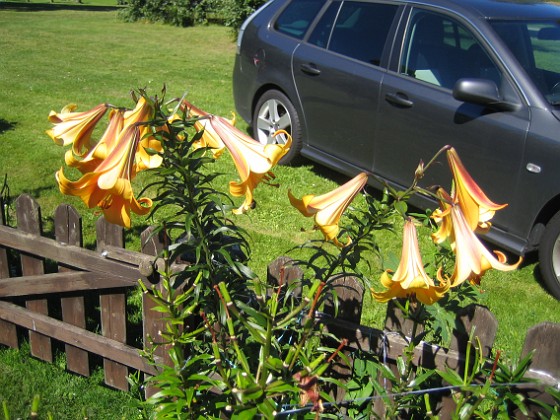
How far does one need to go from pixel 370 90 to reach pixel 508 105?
1.12 meters

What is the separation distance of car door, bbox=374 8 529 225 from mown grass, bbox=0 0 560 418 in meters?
0.61

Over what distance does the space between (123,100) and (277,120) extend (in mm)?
3807

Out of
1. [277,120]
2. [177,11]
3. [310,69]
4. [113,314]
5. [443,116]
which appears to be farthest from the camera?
[177,11]

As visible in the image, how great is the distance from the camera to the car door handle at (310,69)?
5.27 m

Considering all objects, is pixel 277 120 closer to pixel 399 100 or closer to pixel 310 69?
pixel 310 69

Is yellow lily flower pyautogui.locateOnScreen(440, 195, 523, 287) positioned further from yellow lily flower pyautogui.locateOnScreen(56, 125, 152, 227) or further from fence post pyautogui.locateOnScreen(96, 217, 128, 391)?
fence post pyautogui.locateOnScreen(96, 217, 128, 391)

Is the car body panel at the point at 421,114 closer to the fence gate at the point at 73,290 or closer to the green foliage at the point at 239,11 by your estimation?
the fence gate at the point at 73,290

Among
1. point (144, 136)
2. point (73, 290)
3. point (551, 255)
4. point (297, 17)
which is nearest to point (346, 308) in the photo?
point (144, 136)

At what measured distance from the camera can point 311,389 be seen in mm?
1485

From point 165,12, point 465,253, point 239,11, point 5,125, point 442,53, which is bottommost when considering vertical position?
point 165,12

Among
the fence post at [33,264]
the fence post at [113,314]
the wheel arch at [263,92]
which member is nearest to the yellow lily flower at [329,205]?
the fence post at [113,314]

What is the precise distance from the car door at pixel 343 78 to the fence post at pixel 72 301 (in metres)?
2.62

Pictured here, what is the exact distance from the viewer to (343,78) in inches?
197

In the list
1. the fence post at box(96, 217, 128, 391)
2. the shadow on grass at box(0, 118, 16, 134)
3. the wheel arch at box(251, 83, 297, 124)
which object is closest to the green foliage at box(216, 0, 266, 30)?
the shadow on grass at box(0, 118, 16, 134)
